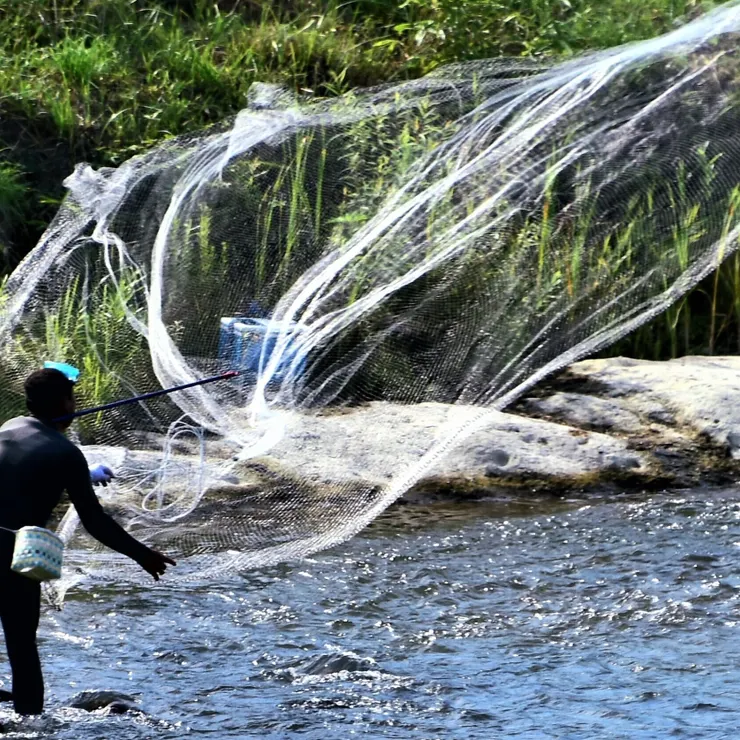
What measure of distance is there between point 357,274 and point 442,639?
1704mm

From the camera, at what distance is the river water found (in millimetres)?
5086

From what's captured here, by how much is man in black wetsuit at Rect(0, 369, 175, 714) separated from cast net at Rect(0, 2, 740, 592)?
1.38 meters

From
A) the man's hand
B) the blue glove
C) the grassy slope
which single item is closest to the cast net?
the blue glove

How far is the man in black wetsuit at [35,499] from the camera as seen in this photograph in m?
4.84

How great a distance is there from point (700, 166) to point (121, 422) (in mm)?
2903

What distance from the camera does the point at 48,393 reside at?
492cm

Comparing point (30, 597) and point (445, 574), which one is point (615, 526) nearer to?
point (445, 574)

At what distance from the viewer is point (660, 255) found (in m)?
6.68

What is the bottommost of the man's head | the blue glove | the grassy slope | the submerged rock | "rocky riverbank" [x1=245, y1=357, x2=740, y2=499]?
the submerged rock

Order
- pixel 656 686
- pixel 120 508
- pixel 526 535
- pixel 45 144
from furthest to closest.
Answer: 1. pixel 45 144
2. pixel 526 535
3. pixel 120 508
4. pixel 656 686

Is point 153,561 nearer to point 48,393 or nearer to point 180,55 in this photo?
point 48,393

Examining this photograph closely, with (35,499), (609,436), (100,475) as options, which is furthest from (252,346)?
(609,436)

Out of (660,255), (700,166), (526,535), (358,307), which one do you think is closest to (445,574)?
(526,535)

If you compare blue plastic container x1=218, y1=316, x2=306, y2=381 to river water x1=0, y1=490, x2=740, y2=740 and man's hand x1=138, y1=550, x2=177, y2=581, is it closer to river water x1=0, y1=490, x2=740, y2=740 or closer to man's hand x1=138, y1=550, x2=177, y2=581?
river water x1=0, y1=490, x2=740, y2=740
